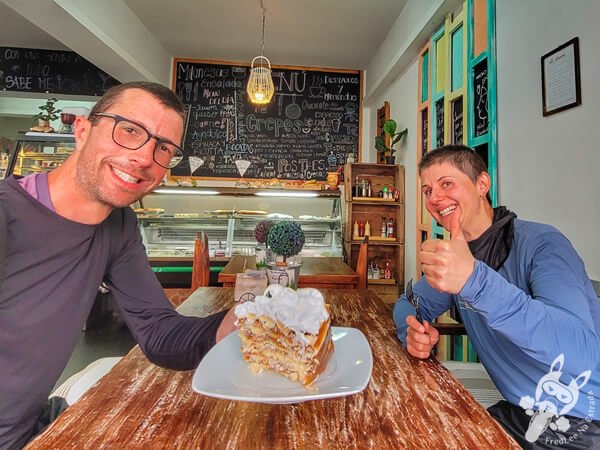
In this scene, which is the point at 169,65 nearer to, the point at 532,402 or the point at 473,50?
the point at 473,50

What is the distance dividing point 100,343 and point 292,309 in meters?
3.06

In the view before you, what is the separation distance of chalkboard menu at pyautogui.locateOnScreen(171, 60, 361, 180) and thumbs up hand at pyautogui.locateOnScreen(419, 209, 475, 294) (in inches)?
150

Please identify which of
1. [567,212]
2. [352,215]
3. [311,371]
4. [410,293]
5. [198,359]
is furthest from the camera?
[352,215]

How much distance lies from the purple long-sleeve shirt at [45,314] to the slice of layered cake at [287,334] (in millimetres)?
209

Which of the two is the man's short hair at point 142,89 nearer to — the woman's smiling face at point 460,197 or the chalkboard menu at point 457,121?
the woman's smiling face at point 460,197

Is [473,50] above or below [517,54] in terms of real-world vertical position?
above

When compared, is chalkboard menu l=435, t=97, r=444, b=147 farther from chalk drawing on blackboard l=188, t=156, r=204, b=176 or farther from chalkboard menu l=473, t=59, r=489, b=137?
chalk drawing on blackboard l=188, t=156, r=204, b=176

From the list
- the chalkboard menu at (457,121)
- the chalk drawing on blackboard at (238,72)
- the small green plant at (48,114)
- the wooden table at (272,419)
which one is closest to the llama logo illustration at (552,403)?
the wooden table at (272,419)

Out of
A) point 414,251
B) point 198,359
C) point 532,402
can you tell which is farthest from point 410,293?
point 414,251

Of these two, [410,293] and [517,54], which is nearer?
[410,293]

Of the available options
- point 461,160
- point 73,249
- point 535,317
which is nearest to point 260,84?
point 461,160

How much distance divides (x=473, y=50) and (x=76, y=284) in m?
2.76

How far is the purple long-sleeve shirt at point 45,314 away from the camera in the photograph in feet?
2.73

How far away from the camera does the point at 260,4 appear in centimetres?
324
